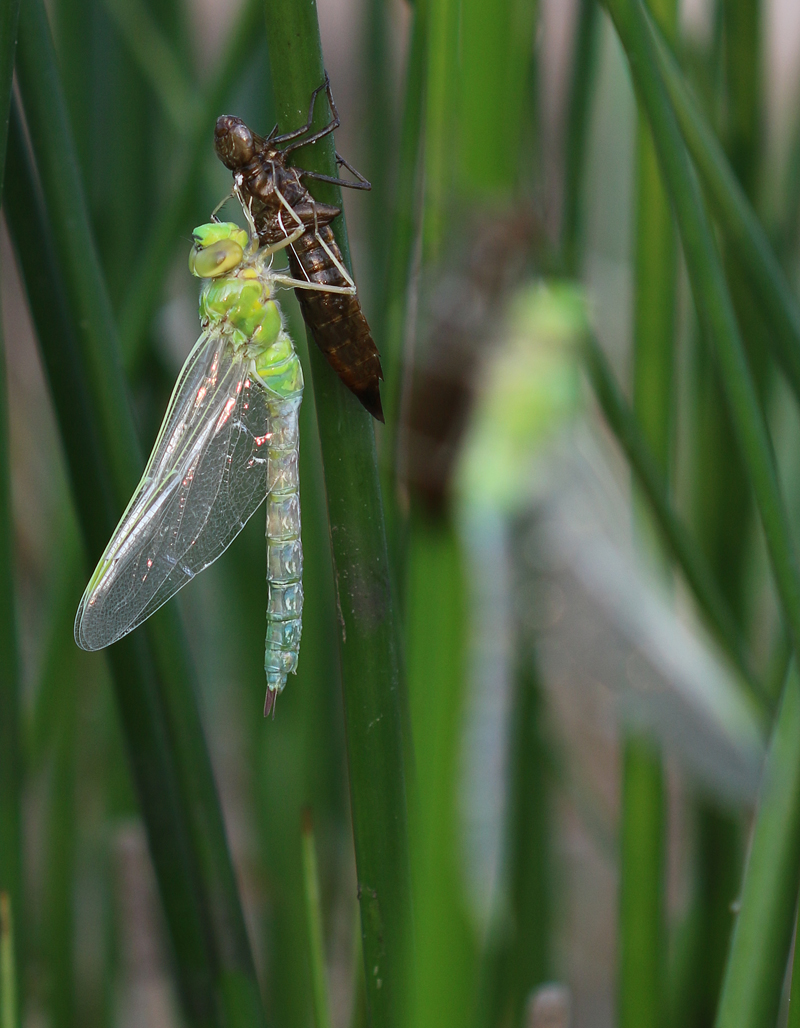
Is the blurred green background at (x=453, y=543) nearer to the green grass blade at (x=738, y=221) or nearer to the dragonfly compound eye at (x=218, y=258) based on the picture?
the green grass blade at (x=738, y=221)

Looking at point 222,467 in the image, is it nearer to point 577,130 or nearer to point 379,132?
point 577,130

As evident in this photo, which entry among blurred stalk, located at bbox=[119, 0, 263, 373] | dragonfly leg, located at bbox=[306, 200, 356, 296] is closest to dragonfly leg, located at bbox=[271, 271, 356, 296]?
dragonfly leg, located at bbox=[306, 200, 356, 296]

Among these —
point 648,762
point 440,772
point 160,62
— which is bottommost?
point 648,762

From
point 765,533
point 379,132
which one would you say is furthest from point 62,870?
point 379,132

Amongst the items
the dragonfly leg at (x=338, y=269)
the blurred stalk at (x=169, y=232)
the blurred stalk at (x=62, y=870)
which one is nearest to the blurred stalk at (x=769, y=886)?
the dragonfly leg at (x=338, y=269)

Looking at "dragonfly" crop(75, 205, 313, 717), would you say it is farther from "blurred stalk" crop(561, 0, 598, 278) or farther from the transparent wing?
"blurred stalk" crop(561, 0, 598, 278)

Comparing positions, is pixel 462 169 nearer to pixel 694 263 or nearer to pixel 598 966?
pixel 694 263

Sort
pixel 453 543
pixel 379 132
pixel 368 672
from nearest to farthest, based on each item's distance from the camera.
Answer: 1. pixel 453 543
2. pixel 368 672
3. pixel 379 132
